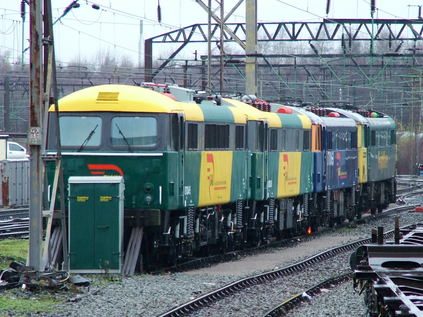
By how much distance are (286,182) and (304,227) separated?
2.90 meters

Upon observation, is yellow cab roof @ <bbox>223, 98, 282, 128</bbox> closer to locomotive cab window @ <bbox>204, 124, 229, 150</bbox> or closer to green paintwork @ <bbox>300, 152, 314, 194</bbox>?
locomotive cab window @ <bbox>204, 124, 229, 150</bbox>

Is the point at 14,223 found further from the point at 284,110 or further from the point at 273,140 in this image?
the point at 273,140

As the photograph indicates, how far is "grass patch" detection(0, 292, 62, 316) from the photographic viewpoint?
12.7 m

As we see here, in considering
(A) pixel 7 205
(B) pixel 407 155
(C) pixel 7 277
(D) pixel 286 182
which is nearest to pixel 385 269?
(C) pixel 7 277

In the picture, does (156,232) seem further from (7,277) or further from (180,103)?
(7,277)

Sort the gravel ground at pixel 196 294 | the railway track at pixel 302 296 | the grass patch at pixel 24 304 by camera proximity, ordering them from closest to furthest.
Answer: the grass patch at pixel 24 304 → the gravel ground at pixel 196 294 → the railway track at pixel 302 296

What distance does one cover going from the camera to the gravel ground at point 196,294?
13.5m

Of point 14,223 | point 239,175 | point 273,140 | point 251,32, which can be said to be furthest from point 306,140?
point 14,223

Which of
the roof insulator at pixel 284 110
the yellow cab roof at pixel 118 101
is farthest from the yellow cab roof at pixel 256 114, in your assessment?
the yellow cab roof at pixel 118 101

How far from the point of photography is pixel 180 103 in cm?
1952

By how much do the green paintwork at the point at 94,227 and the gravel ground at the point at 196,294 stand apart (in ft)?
1.81

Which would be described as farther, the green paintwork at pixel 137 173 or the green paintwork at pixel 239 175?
the green paintwork at pixel 239 175

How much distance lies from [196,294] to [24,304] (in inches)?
115

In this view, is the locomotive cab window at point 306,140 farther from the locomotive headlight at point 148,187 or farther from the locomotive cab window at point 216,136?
the locomotive headlight at point 148,187
